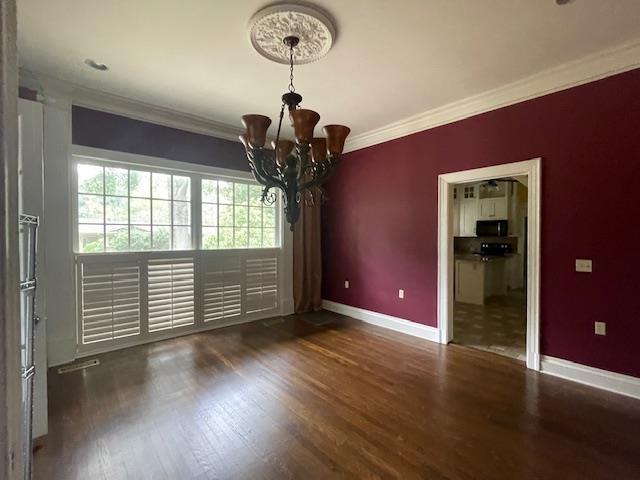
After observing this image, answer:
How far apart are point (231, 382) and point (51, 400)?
1344 millimetres

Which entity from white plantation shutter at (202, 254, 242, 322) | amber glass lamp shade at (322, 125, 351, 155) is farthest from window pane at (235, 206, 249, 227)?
amber glass lamp shade at (322, 125, 351, 155)

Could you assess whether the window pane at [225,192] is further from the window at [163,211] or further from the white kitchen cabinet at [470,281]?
the white kitchen cabinet at [470,281]

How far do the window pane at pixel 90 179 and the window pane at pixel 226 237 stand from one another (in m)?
1.42

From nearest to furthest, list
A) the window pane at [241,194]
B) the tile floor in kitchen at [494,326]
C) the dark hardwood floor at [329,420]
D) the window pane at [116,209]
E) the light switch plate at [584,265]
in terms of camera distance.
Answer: the dark hardwood floor at [329,420] → the light switch plate at [584,265] → the window pane at [116,209] → the tile floor in kitchen at [494,326] → the window pane at [241,194]

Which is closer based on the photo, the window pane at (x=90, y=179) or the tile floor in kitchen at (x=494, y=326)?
the window pane at (x=90, y=179)

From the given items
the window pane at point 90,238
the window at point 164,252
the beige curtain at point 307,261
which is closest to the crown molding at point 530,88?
the beige curtain at point 307,261

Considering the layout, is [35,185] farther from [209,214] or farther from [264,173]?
[209,214]

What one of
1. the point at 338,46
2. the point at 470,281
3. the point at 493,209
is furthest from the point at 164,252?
the point at 493,209

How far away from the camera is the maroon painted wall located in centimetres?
239

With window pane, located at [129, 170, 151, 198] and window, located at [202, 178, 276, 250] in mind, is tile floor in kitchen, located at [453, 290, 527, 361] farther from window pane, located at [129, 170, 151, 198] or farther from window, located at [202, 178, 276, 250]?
window pane, located at [129, 170, 151, 198]

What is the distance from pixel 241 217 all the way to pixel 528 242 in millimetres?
3517

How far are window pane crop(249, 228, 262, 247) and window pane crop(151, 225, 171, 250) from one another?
112 centimetres

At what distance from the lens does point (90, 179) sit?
3143mm

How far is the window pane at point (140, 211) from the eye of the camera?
11.2 ft
